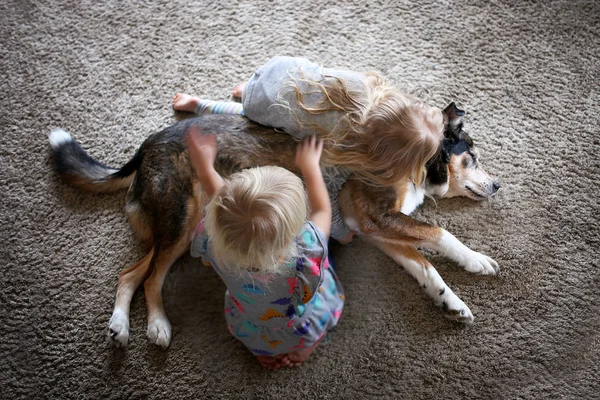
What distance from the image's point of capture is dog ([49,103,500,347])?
194 cm

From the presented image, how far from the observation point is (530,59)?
97.7 inches

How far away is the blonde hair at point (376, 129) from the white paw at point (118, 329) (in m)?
0.99

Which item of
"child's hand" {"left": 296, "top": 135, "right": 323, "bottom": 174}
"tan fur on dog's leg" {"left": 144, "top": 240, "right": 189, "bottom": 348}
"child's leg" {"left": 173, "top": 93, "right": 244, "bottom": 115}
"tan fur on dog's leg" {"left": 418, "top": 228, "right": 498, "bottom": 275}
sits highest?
"child's hand" {"left": 296, "top": 135, "right": 323, "bottom": 174}

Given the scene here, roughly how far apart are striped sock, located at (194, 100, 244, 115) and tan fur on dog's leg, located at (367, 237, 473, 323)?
0.82 meters

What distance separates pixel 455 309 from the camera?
1963 millimetres

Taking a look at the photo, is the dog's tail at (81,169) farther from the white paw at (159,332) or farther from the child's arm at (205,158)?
the white paw at (159,332)

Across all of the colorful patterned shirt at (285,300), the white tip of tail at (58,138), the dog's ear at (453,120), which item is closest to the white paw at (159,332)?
the colorful patterned shirt at (285,300)

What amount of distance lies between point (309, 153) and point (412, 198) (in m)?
0.55

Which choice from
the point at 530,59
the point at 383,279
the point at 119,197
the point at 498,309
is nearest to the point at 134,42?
the point at 119,197

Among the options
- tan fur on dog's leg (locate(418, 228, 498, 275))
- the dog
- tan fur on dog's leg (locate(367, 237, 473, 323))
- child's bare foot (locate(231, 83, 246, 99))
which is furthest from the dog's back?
tan fur on dog's leg (locate(418, 228, 498, 275))

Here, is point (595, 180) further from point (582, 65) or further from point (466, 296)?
point (466, 296)

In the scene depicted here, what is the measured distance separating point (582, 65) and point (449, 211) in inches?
38.7

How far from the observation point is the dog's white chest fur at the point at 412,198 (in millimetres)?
2110

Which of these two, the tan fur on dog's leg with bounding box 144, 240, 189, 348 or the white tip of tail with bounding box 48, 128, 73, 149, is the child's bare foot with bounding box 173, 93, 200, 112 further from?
the tan fur on dog's leg with bounding box 144, 240, 189, 348
